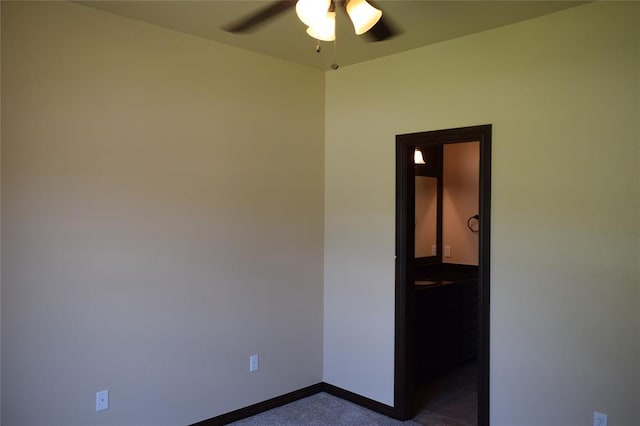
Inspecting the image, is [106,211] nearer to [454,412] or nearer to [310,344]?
[310,344]

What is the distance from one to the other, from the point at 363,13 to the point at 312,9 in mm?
240

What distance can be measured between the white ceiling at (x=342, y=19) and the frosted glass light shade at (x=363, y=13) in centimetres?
38

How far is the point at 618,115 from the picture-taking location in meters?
2.48

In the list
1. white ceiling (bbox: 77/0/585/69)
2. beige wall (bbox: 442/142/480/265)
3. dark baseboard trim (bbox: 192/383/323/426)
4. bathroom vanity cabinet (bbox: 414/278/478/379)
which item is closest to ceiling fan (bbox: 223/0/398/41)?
white ceiling (bbox: 77/0/585/69)

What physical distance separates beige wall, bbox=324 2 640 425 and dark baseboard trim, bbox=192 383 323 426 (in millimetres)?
639

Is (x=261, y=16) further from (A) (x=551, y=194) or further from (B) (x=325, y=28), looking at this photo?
(A) (x=551, y=194)

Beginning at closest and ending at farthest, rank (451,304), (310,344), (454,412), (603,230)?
(603,230) → (454,412) → (310,344) → (451,304)

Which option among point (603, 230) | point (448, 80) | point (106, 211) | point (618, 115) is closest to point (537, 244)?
point (603, 230)

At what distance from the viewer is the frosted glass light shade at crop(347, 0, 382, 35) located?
6.06 ft

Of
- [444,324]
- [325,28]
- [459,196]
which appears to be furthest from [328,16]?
[459,196]

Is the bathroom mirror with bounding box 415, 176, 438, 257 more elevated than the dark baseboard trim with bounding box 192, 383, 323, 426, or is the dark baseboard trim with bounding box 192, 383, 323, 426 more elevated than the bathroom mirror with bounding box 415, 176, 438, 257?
the bathroom mirror with bounding box 415, 176, 438, 257

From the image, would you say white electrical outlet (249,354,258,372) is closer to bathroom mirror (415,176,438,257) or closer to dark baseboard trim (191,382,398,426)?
dark baseboard trim (191,382,398,426)

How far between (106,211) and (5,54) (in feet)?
3.17

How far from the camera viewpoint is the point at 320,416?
11.3ft
